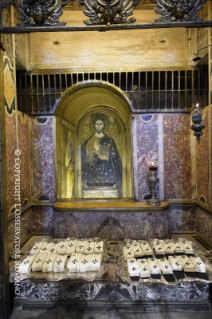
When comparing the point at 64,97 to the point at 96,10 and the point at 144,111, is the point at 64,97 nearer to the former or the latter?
the point at 144,111

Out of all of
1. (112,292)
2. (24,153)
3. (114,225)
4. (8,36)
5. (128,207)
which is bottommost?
(112,292)

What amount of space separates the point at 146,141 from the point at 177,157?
2.59 feet

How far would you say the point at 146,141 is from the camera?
16.4 ft

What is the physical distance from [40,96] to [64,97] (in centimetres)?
57

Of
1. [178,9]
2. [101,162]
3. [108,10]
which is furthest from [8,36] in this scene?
[101,162]

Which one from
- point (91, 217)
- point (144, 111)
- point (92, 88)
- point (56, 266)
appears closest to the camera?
point (56, 266)

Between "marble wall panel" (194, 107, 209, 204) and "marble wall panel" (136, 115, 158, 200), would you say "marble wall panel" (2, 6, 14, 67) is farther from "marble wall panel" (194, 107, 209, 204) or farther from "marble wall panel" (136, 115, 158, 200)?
"marble wall panel" (194, 107, 209, 204)

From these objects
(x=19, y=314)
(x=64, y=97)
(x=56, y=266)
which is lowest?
(x=19, y=314)

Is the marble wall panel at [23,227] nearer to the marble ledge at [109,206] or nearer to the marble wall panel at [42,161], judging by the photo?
the marble wall panel at [42,161]

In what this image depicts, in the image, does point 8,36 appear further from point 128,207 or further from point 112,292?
point 112,292

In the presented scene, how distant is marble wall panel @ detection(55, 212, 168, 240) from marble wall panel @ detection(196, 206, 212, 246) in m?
0.74

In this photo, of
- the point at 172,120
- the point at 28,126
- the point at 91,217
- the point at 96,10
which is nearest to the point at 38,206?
the point at 91,217

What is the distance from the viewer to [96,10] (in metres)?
2.16

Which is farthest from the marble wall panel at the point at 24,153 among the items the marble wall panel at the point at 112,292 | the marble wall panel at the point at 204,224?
the marble wall panel at the point at 204,224
